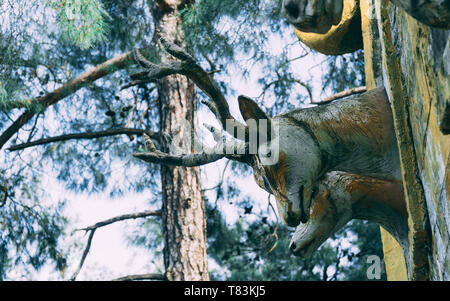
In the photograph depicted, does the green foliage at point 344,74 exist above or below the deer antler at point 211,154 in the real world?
above

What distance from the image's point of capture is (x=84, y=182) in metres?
8.30

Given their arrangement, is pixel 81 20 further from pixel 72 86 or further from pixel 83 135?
pixel 83 135

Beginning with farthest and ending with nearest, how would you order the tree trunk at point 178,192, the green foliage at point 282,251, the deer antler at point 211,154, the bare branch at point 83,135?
the green foliage at point 282,251 < the bare branch at point 83,135 < the tree trunk at point 178,192 < the deer antler at point 211,154

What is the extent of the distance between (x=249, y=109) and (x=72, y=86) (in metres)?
4.83

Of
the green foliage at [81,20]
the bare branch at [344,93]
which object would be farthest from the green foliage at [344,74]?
the green foliage at [81,20]

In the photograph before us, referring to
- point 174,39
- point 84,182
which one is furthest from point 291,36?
point 84,182

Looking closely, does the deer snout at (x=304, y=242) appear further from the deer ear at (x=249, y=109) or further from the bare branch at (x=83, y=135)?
the bare branch at (x=83, y=135)

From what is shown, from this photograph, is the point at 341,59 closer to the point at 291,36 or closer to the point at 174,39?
the point at 291,36

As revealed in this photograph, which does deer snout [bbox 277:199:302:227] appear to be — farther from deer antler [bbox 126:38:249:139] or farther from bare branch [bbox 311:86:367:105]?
bare branch [bbox 311:86:367:105]

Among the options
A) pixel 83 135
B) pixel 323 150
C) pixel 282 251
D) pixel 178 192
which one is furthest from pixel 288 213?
pixel 282 251

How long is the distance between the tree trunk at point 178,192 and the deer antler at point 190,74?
3.32m

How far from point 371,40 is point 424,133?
1.01 metres

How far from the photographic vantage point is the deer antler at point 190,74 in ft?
8.52

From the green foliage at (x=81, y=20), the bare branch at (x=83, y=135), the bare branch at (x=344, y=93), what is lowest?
the bare branch at (x=83, y=135)
